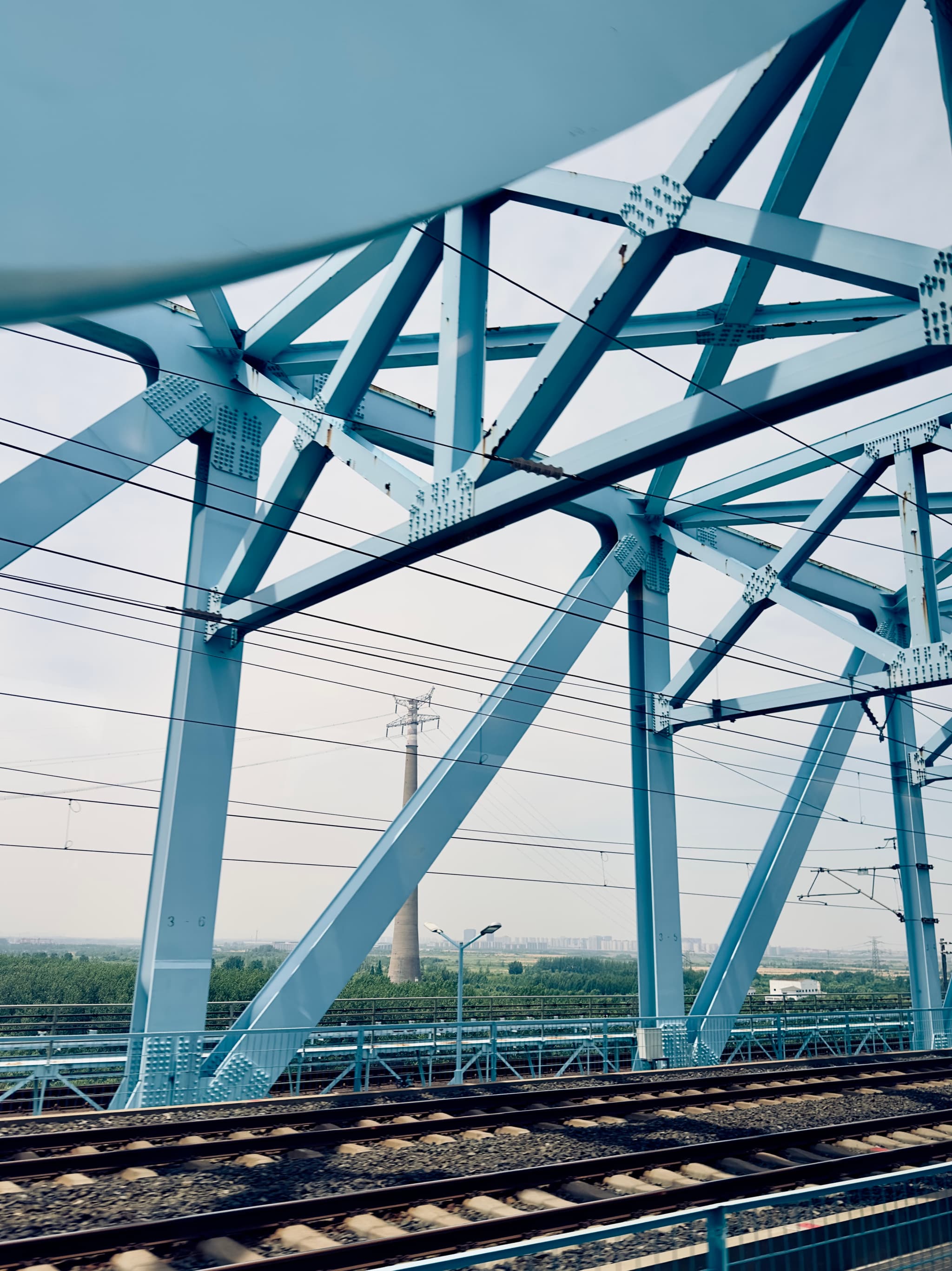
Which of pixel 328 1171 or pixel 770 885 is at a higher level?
pixel 770 885

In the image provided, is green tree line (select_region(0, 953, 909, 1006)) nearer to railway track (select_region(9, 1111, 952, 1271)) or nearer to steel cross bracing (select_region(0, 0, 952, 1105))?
steel cross bracing (select_region(0, 0, 952, 1105))

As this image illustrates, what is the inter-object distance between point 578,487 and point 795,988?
4252 centimetres

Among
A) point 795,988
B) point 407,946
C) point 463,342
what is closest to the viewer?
point 463,342

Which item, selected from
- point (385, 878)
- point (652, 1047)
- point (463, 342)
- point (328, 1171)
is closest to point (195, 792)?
point (385, 878)

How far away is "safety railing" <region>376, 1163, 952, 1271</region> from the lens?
3992 millimetres

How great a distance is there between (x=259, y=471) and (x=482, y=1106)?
29.8ft

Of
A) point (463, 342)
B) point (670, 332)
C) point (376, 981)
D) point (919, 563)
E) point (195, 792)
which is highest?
point (670, 332)

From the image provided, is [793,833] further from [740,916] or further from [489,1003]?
[489,1003]

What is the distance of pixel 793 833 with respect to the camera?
60.6ft

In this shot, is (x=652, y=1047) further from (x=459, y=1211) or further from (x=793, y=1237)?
(x=793, y=1237)

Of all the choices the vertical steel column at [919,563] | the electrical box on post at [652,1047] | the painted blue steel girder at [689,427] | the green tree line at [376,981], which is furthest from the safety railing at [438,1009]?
the painted blue steel girder at [689,427]

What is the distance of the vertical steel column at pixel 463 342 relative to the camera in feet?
27.2

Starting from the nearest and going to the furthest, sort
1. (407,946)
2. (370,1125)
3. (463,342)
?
(463,342) < (370,1125) < (407,946)

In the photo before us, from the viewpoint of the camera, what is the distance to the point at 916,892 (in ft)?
68.4
